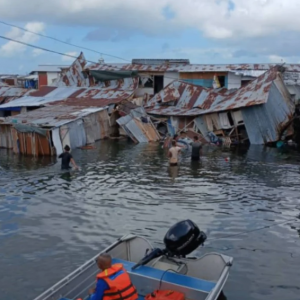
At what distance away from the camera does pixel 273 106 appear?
92.7 ft

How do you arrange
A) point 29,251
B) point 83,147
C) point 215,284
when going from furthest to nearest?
point 83,147
point 29,251
point 215,284

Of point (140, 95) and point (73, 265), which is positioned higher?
point (140, 95)

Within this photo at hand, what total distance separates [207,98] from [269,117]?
606 centimetres

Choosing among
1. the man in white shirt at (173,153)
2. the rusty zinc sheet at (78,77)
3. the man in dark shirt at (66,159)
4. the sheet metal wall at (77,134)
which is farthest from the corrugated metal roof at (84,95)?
the man in white shirt at (173,153)

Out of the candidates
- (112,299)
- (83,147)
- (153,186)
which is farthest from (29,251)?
(83,147)

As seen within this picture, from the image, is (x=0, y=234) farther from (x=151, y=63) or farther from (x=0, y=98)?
(x=151, y=63)

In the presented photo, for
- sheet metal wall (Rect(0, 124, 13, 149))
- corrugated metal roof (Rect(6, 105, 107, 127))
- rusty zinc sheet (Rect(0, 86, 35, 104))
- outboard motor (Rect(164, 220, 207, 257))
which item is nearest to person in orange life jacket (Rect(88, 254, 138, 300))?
outboard motor (Rect(164, 220, 207, 257))

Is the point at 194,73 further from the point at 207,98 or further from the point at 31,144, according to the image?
the point at 31,144

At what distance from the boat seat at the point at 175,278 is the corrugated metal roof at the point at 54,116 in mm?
17266

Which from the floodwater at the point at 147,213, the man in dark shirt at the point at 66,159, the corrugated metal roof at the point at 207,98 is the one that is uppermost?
the corrugated metal roof at the point at 207,98

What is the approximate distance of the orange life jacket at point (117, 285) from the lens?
22.1 ft

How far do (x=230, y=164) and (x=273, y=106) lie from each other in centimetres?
827

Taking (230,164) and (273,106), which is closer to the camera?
(230,164)

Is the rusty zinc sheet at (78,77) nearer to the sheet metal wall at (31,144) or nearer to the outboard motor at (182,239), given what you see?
the sheet metal wall at (31,144)
